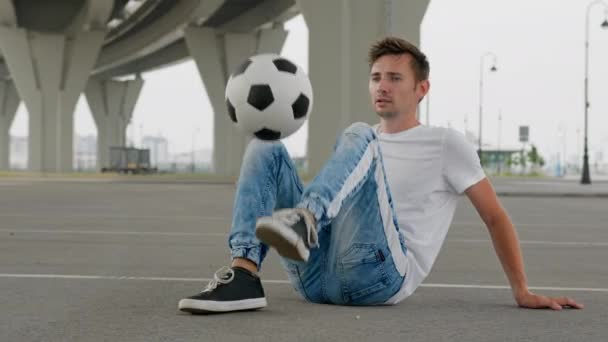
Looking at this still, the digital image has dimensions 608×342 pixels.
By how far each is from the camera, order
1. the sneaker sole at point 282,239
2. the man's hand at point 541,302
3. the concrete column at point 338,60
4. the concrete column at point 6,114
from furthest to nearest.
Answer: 1. the concrete column at point 6,114
2. the concrete column at point 338,60
3. the man's hand at point 541,302
4. the sneaker sole at point 282,239

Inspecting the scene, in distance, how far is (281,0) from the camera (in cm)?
4728

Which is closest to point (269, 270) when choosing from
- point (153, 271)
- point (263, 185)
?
point (153, 271)

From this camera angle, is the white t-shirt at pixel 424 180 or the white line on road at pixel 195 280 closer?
the white t-shirt at pixel 424 180

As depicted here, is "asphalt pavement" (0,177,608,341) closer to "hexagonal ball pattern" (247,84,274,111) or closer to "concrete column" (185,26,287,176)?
"hexagonal ball pattern" (247,84,274,111)

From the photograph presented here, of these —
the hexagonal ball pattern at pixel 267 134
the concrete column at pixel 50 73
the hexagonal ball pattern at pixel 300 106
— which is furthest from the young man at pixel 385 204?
the concrete column at pixel 50 73

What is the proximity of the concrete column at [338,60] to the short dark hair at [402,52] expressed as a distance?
72.0 ft

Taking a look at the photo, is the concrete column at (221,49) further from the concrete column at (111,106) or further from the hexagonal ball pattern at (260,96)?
the hexagonal ball pattern at (260,96)

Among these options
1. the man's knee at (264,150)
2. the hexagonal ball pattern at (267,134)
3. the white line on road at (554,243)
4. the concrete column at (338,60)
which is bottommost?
the white line on road at (554,243)

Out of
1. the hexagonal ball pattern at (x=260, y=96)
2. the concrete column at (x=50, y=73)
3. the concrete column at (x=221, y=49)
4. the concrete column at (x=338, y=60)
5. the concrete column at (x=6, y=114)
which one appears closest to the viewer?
the hexagonal ball pattern at (x=260, y=96)

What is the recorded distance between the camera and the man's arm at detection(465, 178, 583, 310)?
13.9 ft

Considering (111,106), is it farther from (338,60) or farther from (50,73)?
(338,60)

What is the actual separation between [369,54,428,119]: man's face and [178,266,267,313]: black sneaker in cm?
112

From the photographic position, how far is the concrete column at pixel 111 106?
292 feet

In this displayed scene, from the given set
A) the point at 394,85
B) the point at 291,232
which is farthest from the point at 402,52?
the point at 291,232
